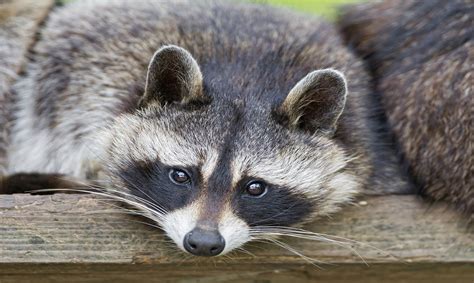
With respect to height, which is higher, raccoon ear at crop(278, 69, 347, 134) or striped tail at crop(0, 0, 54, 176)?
raccoon ear at crop(278, 69, 347, 134)

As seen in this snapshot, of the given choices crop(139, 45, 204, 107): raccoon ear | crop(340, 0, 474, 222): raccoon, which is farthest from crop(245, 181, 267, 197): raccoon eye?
crop(340, 0, 474, 222): raccoon

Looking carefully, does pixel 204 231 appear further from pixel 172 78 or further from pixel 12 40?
pixel 12 40

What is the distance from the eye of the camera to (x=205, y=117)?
3.38m

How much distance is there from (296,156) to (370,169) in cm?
42

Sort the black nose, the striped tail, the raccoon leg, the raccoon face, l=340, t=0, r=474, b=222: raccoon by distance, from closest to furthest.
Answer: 1. the black nose
2. the raccoon face
3. l=340, t=0, r=474, b=222: raccoon
4. the raccoon leg
5. the striped tail

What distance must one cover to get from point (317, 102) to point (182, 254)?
2.60 feet

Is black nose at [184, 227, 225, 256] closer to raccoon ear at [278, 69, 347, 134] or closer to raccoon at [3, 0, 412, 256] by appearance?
raccoon at [3, 0, 412, 256]

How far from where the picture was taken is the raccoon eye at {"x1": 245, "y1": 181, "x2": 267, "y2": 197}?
128 inches

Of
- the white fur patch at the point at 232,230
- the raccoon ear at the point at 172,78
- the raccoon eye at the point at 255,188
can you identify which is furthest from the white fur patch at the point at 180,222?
the raccoon ear at the point at 172,78

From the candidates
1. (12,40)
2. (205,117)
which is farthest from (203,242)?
(12,40)

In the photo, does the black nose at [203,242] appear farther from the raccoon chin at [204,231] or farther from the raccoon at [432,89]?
the raccoon at [432,89]

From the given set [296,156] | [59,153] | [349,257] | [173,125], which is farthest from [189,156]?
[59,153]

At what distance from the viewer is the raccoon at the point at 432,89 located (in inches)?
137

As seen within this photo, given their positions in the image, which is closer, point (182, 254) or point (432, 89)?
point (182, 254)
